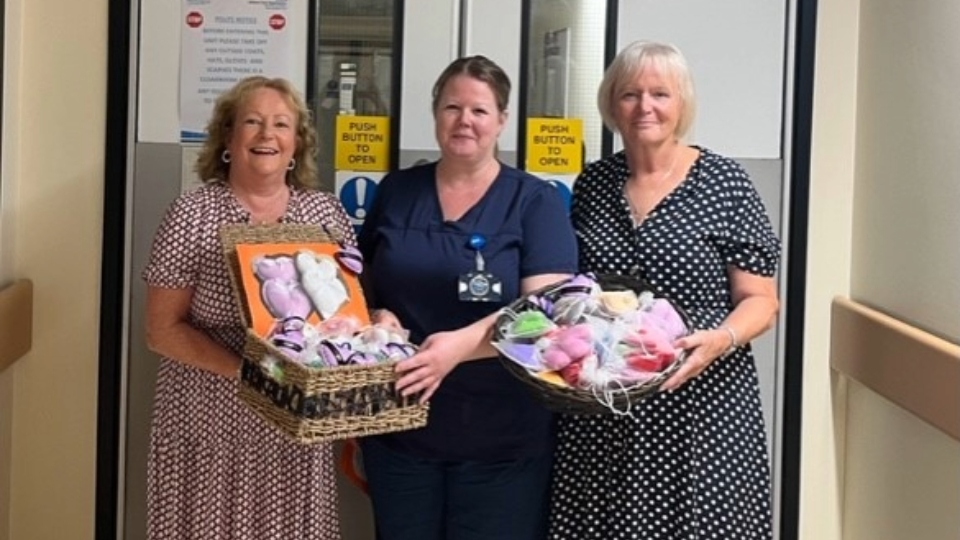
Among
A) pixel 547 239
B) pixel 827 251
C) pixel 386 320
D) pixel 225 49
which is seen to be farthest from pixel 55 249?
pixel 827 251

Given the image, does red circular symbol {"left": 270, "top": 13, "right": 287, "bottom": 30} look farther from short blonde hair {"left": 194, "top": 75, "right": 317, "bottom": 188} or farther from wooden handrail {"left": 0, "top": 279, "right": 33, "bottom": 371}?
wooden handrail {"left": 0, "top": 279, "right": 33, "bottom": 371}

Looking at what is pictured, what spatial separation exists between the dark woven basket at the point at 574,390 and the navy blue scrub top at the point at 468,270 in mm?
143

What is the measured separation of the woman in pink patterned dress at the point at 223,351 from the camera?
92.9 inches

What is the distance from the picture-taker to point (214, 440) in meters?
2.40

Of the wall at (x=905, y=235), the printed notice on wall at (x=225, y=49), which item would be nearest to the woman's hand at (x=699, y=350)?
the wall at (x=905, y=235)

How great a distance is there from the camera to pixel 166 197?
2850mm

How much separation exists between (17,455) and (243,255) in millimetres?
1057

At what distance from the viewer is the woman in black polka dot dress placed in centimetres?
231

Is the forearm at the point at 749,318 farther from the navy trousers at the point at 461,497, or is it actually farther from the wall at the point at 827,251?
the wall at the point at 827,251

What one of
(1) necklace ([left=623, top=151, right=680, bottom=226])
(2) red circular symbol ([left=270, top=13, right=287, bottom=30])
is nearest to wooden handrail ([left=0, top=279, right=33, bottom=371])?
(2) red circular symbol ([left=270, top=13, right=287, bottom=30])

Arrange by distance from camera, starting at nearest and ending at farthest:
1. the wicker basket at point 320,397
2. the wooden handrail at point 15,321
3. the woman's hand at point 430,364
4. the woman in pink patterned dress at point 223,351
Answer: the wicker basket at point 320,397 → the woman's hand at point 430,364 → the woman in pink patterned dress at point 223,351 → the wooden handrail at point 15,321

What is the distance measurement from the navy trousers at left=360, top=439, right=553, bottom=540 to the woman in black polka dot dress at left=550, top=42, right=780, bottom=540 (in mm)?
91

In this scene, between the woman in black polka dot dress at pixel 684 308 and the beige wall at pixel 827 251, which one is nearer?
the woman in black polka dot dress at pixel 684 308

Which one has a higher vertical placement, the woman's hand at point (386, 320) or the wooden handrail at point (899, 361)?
the woman's hand at point (386, 320)
